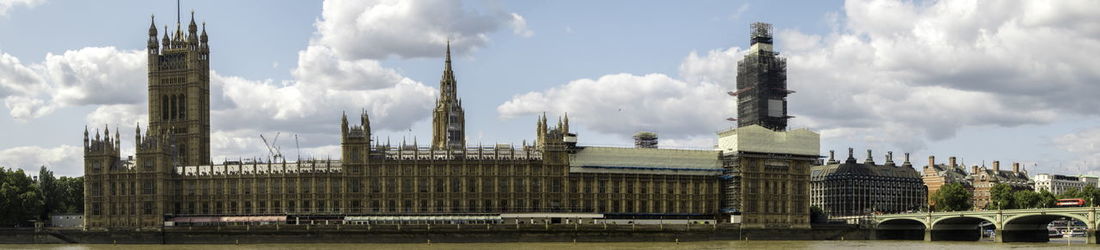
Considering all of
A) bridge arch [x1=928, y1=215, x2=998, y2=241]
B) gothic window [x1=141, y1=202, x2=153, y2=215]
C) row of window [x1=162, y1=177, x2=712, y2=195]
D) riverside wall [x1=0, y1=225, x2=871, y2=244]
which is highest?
row of window [x1=162, y1=177, x2=712, y2=195]

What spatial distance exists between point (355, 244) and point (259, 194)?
26196 millimetres

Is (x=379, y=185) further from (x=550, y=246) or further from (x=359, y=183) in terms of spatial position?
(x=550, y=246)

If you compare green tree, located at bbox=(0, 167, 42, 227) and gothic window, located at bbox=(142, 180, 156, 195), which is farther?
gothic window, located at bbox=(142, 180, 156, 195)

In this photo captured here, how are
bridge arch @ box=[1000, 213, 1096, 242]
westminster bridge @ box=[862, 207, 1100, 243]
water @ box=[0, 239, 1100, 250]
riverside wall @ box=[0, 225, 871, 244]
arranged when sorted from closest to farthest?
water @ box=[0, 239, 1100, 250] < westminster bridge @ box=[862, 207, 1100, 243] < riverside wall @ box=[0, 225, 871, 244] < bridge arch @ box=[1000, 213, 1096, 242]

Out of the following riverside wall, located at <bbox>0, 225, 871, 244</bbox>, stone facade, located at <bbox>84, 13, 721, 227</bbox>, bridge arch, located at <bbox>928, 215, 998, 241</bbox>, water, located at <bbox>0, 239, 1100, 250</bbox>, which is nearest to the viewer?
water, located at <bbox>0, 239, 1100, 250</bbox>

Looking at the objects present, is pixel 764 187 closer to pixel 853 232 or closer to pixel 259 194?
pixel 853 232

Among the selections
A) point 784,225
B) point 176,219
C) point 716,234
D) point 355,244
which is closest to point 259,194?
point 176,219

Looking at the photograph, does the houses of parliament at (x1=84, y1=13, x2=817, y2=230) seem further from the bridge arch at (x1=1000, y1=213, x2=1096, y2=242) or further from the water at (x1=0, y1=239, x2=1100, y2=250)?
the bridge arch at (x1=1000, y1=213, x2=1096, y2=242)

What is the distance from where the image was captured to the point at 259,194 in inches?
7338

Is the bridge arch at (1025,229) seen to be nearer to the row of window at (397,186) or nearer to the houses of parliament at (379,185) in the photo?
the houses of parliament at (379,185)

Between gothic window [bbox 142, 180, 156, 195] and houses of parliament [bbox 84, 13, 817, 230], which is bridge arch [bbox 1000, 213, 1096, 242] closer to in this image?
houses of parliament [bbox 84, 13, 817, 230]

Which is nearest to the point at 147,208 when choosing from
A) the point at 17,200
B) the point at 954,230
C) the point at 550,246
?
the point at 17,200

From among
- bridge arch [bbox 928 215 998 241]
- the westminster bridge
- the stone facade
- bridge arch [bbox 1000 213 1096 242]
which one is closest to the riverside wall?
the stone facade

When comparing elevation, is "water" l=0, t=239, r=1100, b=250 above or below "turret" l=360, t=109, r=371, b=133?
below
